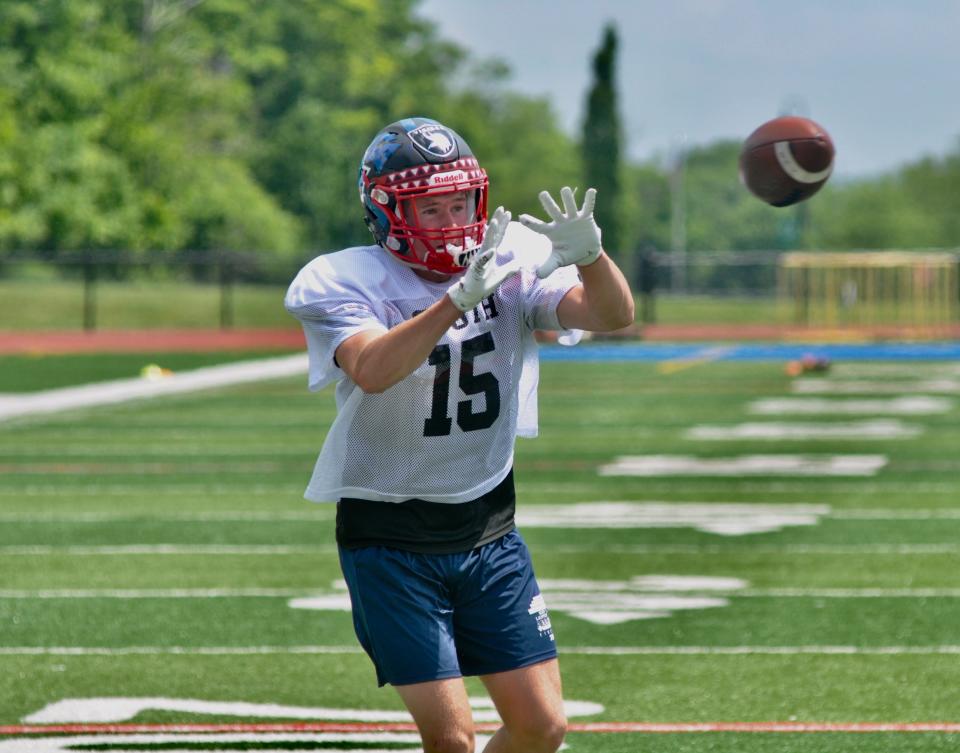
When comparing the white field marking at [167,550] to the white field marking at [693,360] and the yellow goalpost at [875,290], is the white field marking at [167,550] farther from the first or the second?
the yellow goalpost at [875,290]

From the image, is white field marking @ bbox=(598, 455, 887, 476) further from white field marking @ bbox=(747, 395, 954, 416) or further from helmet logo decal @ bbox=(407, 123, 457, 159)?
helmet logo decal @ bbox=(407, 123, 457, 159)

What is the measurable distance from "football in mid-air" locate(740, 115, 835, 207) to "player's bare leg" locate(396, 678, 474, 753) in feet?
7.07

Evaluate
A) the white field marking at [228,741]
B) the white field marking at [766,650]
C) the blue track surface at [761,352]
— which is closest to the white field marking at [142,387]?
the blue track surface at [761,352]

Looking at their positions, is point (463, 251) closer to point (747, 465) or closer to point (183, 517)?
point (183, 517)

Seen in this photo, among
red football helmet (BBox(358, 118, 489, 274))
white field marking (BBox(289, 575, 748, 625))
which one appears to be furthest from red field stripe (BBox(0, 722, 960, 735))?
red football helmet (BBox(358, 118, 489, 274))

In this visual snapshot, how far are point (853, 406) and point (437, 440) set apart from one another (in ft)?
46.3

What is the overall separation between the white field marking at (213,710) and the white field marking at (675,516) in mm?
3937

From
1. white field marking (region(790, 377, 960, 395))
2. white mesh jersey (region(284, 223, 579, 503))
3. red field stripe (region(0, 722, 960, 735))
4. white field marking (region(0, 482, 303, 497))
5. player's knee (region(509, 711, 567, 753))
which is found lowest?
white field marking (region(790, 377, 960, 395))

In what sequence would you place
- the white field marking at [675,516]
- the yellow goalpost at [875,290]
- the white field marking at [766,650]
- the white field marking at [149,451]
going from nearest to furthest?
the white field marking at [766,650] → the white field marking at [675,516] → the white field marking at [149,451] → the yellow goalpost at [875,290]

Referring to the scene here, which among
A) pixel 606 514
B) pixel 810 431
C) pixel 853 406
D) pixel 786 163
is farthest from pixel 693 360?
pixel 786 163

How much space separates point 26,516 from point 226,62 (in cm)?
5968

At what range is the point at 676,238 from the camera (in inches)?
3743

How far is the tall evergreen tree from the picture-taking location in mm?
49812

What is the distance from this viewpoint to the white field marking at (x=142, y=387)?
59.7 ft
